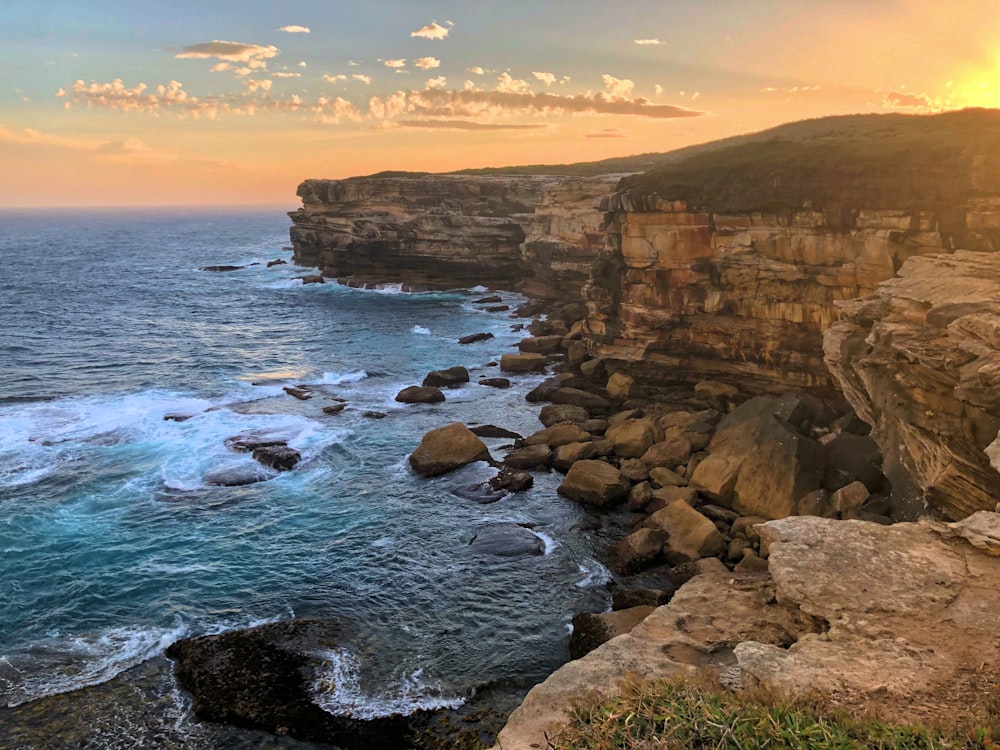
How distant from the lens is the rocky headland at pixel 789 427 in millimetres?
10461

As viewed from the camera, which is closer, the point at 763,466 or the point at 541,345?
the point at 763,466

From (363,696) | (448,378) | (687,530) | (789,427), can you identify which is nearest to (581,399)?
(448,378)

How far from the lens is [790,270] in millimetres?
28547

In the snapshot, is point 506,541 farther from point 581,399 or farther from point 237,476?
point 581,399

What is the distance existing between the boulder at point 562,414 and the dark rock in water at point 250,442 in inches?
466

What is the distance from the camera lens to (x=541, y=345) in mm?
47062

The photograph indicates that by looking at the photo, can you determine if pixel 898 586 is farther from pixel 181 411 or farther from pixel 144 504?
pixel 181 411

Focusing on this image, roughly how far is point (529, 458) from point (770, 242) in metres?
13.1

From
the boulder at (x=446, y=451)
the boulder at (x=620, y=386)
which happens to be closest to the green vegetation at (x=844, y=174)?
the boulder at (x=620, y=386)

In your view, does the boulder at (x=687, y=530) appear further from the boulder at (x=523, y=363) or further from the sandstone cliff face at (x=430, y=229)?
the sandstone cliff face at (x=430, y=229)

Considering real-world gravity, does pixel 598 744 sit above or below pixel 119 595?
above

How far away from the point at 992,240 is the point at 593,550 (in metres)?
16.0

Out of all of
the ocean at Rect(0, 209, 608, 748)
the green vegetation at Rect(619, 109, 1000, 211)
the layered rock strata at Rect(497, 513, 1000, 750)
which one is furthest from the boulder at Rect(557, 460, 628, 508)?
the green vegetation at Rect(619, 109, 1000, 211)

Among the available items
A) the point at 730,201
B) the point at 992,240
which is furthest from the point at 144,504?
the point at 992,240
